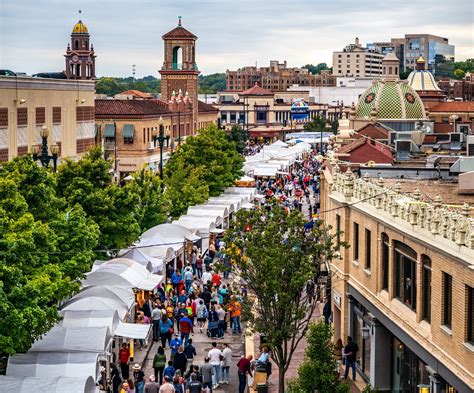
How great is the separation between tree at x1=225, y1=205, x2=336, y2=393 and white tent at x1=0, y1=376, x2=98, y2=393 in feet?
20.0

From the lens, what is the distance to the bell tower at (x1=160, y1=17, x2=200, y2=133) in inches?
4665

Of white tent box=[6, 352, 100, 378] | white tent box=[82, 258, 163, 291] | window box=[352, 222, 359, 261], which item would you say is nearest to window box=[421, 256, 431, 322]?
white tent box=[6, 352, 100, 378]

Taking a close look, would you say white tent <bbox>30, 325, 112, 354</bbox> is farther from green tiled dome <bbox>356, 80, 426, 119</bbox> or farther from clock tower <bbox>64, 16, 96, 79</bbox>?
clock tower <bbox>64, 16, 96, 79</bbox>

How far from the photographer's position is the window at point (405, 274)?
24562 mm

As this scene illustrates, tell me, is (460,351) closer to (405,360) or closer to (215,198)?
(405,360)

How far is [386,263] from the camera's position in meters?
27.2

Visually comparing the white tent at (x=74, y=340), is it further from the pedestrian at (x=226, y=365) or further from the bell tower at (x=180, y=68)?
the bell tower at (x=180, y=68)

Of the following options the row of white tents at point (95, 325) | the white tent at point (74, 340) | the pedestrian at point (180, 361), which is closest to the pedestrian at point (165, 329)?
the row of white tents at point (95, 325)

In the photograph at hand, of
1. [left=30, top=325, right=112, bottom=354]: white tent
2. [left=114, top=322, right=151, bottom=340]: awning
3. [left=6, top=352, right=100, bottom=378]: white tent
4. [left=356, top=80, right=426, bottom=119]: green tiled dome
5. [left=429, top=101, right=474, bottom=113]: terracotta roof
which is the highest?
[left=356, top=80, right=426, bottom=119]: green tiled dome

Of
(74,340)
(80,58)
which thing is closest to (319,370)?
(74,340)

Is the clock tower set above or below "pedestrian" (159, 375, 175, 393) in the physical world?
above

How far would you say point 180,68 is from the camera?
4692 inches

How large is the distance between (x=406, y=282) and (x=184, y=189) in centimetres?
2975

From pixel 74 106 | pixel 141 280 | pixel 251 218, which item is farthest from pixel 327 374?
pixel 74 106
